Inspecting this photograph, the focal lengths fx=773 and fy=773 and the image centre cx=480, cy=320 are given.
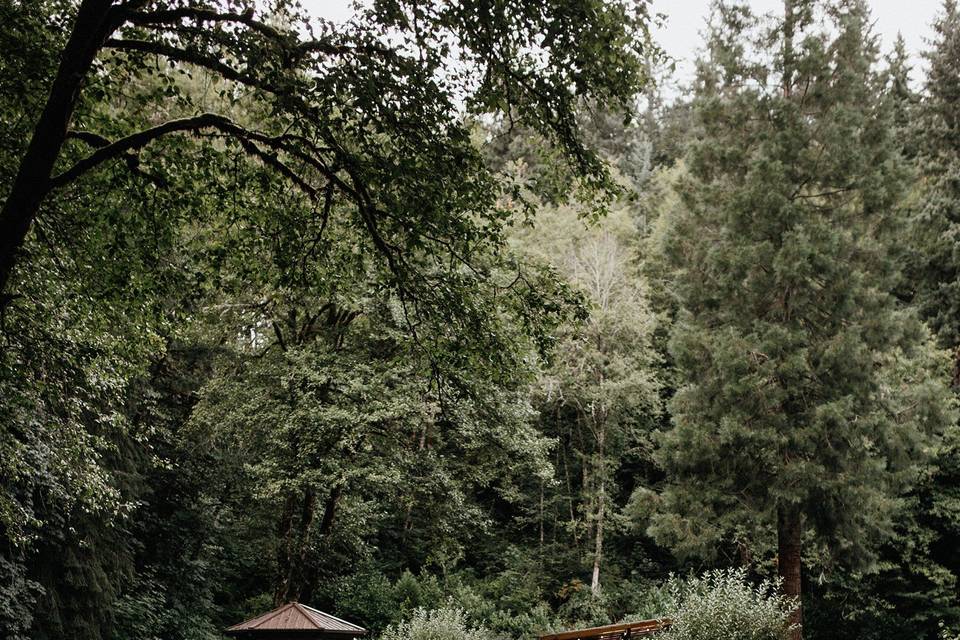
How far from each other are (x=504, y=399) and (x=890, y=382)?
8.23m

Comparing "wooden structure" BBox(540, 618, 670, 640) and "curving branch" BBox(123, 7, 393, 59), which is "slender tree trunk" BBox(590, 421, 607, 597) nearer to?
"wooden structure" BBox(540, 618, 670, 640)

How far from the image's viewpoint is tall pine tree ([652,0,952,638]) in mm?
15336

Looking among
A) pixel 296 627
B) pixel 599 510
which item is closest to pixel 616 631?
pixel 296 627

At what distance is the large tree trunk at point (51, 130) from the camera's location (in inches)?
168

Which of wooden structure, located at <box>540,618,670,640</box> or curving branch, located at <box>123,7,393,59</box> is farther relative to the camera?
wooden structure, located at <box>540,618,670,640</box>

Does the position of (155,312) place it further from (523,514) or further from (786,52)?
(523,514)

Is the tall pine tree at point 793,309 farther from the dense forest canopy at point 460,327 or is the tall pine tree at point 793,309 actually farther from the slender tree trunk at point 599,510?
the slender tree trunk at point 599,510

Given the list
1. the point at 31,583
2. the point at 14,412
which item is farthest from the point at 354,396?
the point at 14,412

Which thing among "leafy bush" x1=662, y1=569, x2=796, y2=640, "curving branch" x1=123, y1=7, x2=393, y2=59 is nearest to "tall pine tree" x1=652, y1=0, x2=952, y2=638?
"leafy bush" x1=662, y1=569, x2=796, y2=640

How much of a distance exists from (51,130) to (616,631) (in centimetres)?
1078

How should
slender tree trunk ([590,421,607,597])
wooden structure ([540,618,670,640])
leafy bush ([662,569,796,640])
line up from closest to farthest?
1. leafy bush ([662,569,796,640])
2. wooden structure ([540,618,670,640])
3. slender tree trunk ([590,421,607,597])

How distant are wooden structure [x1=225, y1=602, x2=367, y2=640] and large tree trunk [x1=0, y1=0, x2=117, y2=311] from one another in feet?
12.0

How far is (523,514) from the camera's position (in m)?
24.6

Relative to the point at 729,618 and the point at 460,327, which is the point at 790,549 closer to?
the point at 729,618
